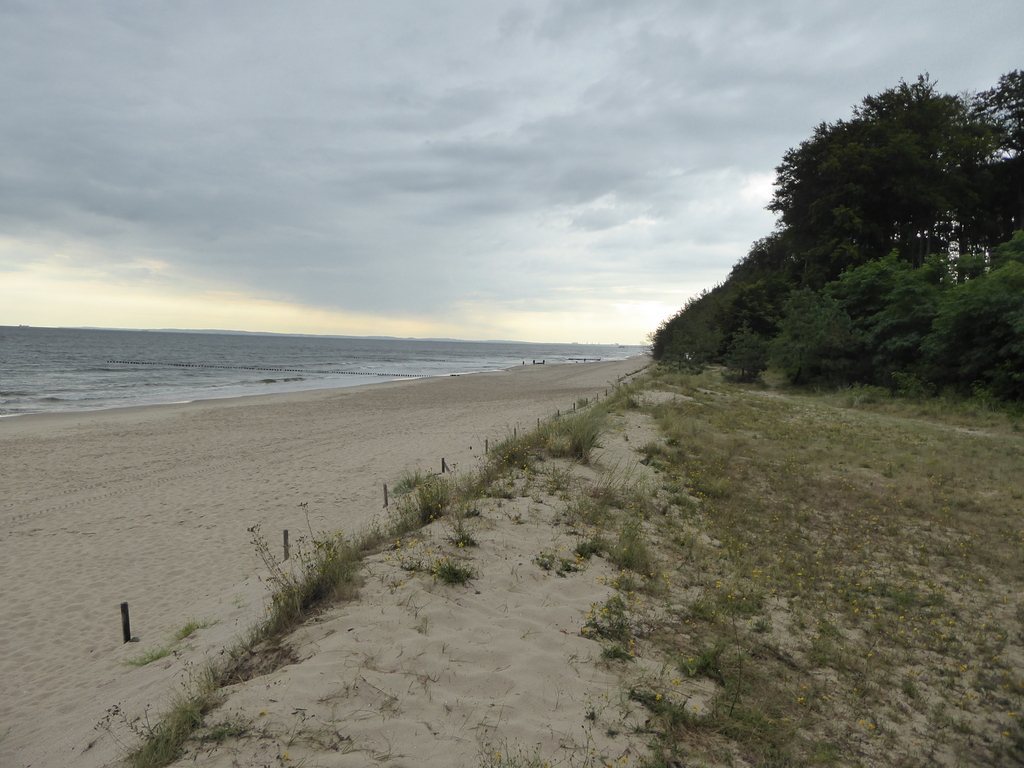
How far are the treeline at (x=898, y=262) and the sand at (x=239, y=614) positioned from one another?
739 inches

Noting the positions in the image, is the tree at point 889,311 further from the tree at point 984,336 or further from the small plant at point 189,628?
the small plant at point 189,628

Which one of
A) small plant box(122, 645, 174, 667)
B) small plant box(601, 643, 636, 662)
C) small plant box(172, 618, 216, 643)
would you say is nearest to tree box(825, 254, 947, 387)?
small plant box(601, 643, 636, 662)

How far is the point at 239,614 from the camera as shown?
5.80m

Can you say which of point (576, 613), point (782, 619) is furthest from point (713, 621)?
point (576, 613)

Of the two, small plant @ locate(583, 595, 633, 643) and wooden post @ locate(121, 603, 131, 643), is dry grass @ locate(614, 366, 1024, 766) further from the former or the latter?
wooden post @ locate(121, 603, 131, 643)

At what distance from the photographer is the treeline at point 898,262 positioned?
20203 millimetres

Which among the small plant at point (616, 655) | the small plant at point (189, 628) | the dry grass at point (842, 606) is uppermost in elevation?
the small plant at point (616, 655)

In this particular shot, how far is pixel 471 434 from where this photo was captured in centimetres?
1845

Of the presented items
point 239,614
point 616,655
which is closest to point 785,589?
point 616,655

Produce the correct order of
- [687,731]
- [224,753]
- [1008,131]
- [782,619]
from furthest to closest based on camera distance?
[1008,131] < [782,619] < [687,731] < [224,753]

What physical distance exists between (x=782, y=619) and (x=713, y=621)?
783 millimetres

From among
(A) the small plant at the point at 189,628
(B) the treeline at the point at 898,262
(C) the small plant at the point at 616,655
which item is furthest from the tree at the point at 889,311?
(A) the small plant at the point at 189,628

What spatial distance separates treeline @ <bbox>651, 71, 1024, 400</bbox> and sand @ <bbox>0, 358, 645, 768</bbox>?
18781mm

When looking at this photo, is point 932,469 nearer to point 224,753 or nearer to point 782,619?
point 782,619
